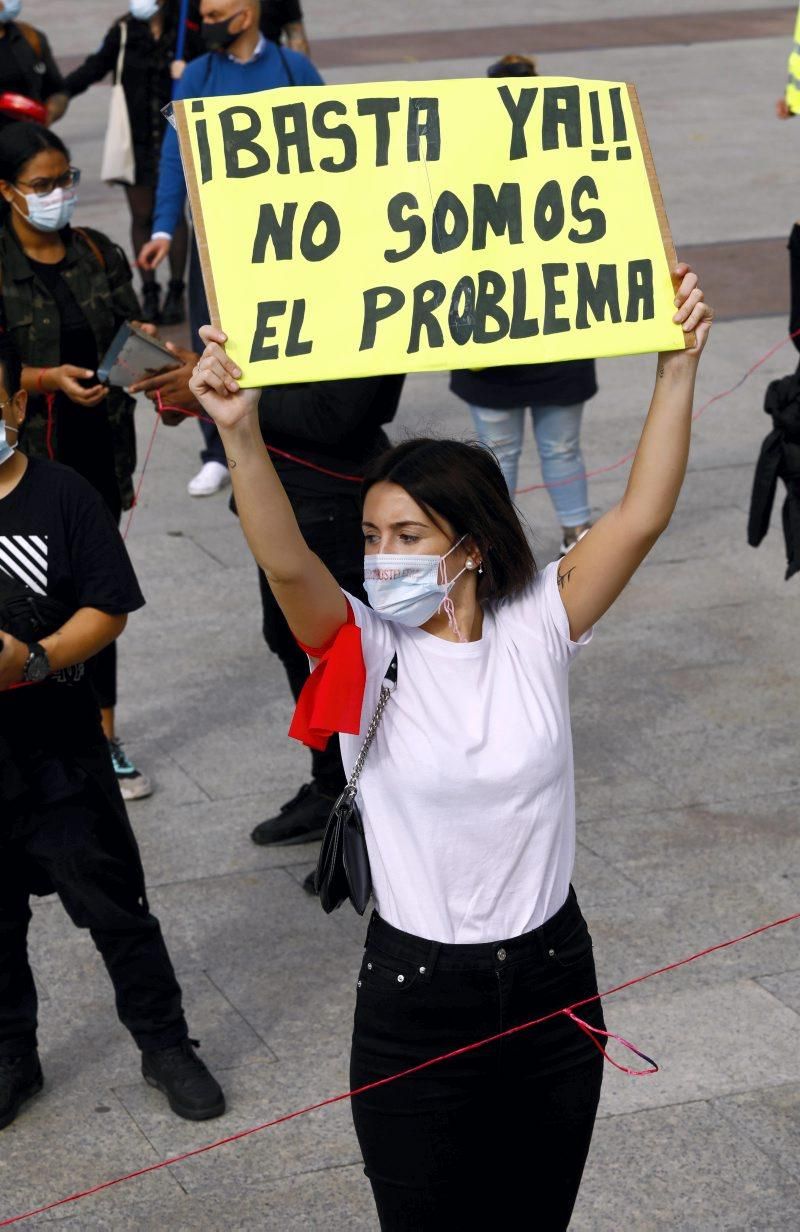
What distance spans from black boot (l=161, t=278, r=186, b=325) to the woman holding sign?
8265mm

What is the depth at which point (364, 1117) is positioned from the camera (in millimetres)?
2895

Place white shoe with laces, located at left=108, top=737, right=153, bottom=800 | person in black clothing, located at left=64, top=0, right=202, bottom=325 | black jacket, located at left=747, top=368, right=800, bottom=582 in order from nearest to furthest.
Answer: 1. black jacket, located at left=747, top=368, right=800, bottom=582
2. white shoe with laces, located at left=108, top=737, right=153, bottom=800
3. person in black clothing, located at left=64, top=0, right=202, bottom=325

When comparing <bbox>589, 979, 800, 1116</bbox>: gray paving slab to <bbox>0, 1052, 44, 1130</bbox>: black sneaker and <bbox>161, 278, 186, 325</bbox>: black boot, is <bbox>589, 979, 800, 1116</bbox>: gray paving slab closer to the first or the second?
<bbox>0, 1052, 44, 1130</bbox>: black sneaker

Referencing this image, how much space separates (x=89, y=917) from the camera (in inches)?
160

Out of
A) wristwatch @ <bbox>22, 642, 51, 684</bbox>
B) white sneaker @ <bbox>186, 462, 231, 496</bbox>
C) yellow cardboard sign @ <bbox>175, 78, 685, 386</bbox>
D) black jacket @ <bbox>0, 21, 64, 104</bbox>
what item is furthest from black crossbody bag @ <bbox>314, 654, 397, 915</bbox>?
black jacket @ <bbox>0, 21, 64, 104</bbox>

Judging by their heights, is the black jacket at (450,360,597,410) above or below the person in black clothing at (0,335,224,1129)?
below

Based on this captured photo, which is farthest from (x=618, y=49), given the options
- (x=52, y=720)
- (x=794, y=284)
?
(x=52, y=720)

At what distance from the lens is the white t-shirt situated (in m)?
2.85

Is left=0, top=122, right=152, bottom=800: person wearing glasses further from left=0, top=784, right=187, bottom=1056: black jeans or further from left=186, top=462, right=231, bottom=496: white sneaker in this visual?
left=186, top=462, right=231, bottom=496: white sneaker

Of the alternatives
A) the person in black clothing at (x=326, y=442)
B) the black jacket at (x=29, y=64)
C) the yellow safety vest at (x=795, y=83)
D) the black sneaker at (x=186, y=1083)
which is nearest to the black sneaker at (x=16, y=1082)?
the black sneaker at (x=186, y=1083)

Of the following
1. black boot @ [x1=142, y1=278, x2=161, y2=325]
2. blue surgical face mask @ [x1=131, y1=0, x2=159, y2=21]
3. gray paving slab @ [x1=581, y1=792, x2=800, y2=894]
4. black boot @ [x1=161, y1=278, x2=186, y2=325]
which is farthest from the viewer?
black boot @ [x1=161, y1=278, x2=186, y2=325]

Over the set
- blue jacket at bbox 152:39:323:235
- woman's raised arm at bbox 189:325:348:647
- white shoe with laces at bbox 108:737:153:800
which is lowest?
white shoe with laces at bbox 108:737:153:800

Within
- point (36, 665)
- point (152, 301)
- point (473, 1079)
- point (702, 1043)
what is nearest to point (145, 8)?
point (152, 301)

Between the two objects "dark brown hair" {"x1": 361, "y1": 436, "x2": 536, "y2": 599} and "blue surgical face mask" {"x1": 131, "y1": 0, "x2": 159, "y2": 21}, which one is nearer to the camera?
"dark brown hair" {"x1": 361, "y1": 436, "x2": 536, "y2": 599}
